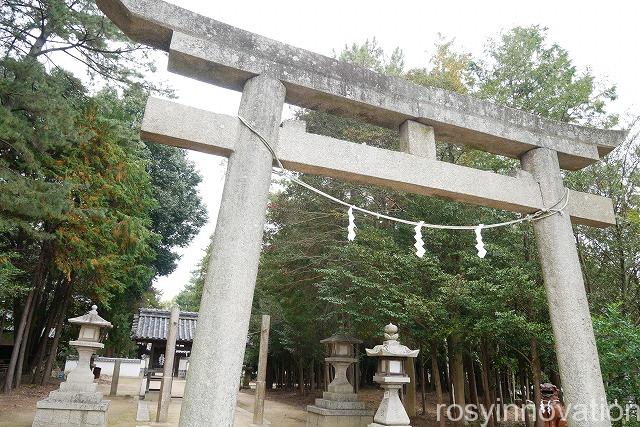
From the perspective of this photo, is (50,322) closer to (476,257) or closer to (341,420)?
(341,420)

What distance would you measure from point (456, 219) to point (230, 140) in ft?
24.0

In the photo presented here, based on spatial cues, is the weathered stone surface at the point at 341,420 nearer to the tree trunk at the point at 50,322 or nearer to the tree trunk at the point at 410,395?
the tree trunk at the point at 410,395

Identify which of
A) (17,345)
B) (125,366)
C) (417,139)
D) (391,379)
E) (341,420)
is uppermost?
(417,139)

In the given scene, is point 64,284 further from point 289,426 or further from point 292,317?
point 289,426

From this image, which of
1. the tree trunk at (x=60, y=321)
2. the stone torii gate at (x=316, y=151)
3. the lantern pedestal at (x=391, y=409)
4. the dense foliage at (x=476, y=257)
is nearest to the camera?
the stone torii gate at (x=316, y=151)

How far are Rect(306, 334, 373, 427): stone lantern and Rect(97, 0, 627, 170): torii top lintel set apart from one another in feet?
22.1

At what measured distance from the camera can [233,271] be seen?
351 centimetres

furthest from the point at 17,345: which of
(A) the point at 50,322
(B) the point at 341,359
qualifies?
(B) the point at 341,359

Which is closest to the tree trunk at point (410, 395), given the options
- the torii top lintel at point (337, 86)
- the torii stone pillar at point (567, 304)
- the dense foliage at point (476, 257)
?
the dense foliage at point (476, 257)

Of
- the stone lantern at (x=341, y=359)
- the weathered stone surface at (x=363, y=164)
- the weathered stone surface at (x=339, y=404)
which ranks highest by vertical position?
the weathered stone surface at (x=363, y=164)

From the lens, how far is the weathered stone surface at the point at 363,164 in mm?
3752

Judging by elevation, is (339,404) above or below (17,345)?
below

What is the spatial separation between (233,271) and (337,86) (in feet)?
7.28

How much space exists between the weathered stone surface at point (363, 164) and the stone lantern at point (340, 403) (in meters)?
6.49
